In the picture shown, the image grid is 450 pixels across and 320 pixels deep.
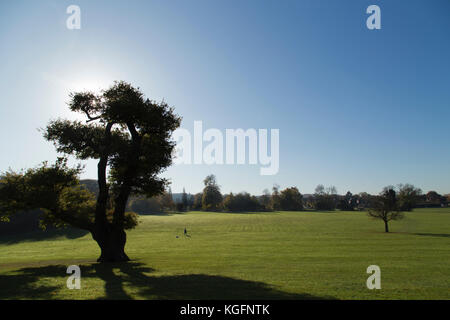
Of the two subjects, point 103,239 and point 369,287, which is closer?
point 369,287

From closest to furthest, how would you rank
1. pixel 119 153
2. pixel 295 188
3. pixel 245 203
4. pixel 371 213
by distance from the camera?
pixel 119 153
pixel 371 213
pixel 245 203
pixel 295 188

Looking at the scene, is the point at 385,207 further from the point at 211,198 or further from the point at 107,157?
the point at 211,198

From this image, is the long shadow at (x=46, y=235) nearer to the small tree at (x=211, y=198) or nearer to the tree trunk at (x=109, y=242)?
the tree trunk at (x=109, y=242)

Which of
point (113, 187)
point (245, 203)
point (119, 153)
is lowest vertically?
point (245, 203)

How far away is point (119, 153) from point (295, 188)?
18340cm

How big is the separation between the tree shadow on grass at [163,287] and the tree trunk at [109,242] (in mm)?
6513

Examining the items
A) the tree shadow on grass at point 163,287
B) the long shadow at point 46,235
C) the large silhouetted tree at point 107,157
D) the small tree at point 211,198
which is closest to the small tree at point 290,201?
the small tree at point 211,198

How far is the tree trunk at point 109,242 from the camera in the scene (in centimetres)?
2366

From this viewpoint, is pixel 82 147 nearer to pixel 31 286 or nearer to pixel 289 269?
pixel 31 286

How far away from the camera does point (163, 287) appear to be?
13.0 meters

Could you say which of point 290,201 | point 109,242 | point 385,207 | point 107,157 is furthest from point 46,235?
point 290,201

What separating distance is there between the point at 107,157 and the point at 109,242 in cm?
827
